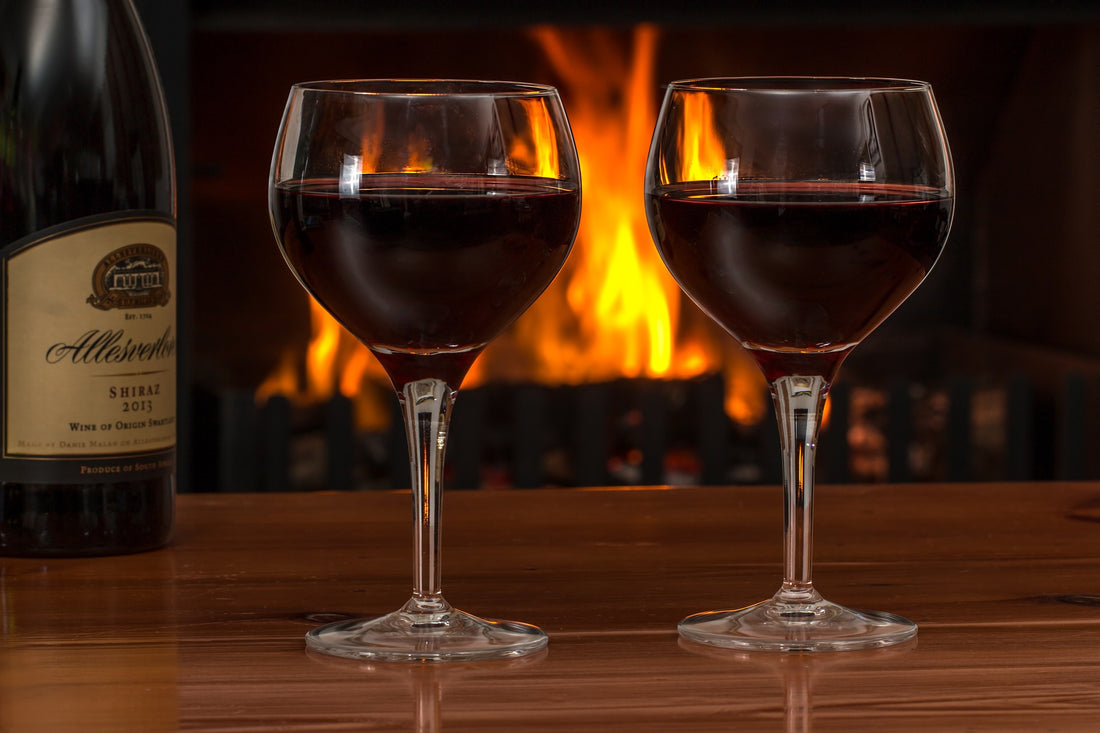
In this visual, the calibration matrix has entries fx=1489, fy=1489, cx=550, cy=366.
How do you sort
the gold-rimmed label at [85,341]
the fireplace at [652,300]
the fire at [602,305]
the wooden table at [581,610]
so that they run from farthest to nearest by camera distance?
1. the fire at [602,305]
2. the fireplace at [652,300]
3. the gold-rimmed label at [85,341]
4. the wooden table at [581,610]

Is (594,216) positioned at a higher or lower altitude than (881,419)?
higher

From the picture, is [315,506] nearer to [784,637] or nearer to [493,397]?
[784,637]

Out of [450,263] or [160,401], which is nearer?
[450,263]

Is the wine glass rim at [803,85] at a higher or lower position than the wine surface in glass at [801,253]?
higher

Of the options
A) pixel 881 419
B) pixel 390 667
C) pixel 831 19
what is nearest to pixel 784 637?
pixel 390 667

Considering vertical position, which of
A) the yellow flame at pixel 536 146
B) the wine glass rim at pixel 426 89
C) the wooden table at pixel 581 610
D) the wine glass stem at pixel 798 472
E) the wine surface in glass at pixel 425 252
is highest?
the wine glass rim at pixel 426 89

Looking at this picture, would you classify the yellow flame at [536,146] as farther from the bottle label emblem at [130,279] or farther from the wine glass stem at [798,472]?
the bottle label emblem at [130,279]

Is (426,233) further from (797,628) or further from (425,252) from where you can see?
(797,628)

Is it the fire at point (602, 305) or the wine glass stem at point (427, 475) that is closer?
the wine glass stem at point (427, 475)

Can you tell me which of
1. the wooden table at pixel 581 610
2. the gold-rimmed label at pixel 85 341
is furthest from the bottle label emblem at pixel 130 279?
the wooden table at pixel 581 610
